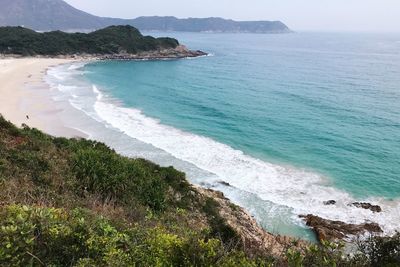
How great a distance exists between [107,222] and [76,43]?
349 ft

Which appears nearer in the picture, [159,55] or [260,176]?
[260,176]

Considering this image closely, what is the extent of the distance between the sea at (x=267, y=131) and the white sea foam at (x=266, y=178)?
2.9 inches

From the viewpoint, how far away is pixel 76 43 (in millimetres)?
104625

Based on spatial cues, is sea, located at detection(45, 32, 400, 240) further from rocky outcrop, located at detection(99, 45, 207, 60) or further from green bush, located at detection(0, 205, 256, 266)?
rocky outcrop, located at detection(99, 45, 207, 60)

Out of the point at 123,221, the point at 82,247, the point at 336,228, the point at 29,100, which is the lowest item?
the point at 336,228

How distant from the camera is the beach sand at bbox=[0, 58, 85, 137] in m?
37.8

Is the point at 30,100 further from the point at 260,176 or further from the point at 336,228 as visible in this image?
the point at 336,228

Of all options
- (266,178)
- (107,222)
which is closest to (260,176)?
(266,178)

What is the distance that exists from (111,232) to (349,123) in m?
36.6

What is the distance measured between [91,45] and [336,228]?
9774 centimetres

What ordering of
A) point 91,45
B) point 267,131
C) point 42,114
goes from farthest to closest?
point 91,45 < point 42,114 < point 267,131

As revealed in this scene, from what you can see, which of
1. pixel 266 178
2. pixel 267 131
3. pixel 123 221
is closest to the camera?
pixel 123 221

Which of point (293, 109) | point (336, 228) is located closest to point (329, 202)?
point (336, 228)

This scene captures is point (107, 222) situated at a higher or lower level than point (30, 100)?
higher
